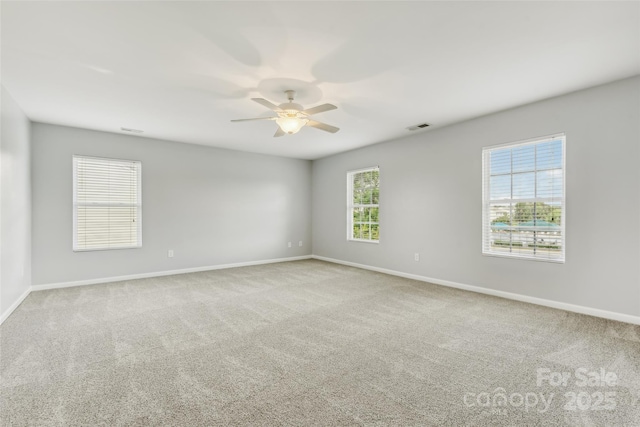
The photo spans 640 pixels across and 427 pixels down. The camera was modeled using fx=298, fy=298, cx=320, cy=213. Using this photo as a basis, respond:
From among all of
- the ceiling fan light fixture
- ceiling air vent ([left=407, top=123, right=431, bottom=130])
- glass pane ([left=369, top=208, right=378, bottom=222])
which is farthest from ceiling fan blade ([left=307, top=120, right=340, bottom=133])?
glass pane ([left=369, top=208, right=378, bottom=222])

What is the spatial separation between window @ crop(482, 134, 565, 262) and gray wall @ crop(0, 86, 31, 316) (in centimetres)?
604

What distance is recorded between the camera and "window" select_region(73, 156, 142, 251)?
489 centimetres

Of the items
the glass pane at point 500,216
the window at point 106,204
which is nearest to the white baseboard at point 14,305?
Result: the window at point 106,204

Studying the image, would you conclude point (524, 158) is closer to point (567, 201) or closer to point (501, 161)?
point (501, 161)

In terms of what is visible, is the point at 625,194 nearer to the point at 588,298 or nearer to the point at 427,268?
the point at 588,298

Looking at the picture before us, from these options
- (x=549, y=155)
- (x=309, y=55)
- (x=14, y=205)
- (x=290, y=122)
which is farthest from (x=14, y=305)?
(x=549, y=155)

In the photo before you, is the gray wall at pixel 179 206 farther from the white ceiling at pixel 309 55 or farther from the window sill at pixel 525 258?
the window sill at pixel 525 258

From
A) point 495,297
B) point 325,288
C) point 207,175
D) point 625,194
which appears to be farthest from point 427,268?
point 207,175

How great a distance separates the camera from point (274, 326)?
3.14 metres

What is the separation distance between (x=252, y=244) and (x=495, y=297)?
4.78 m

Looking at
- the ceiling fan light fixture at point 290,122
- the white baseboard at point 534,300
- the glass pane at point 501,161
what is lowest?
the white baseboard at point 534,300

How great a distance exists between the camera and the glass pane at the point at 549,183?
3683 millimetres

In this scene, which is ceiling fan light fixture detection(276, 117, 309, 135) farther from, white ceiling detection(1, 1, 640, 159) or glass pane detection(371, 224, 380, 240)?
glass pane detection(371, 224, 380, 240)

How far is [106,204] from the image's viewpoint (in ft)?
16.8
